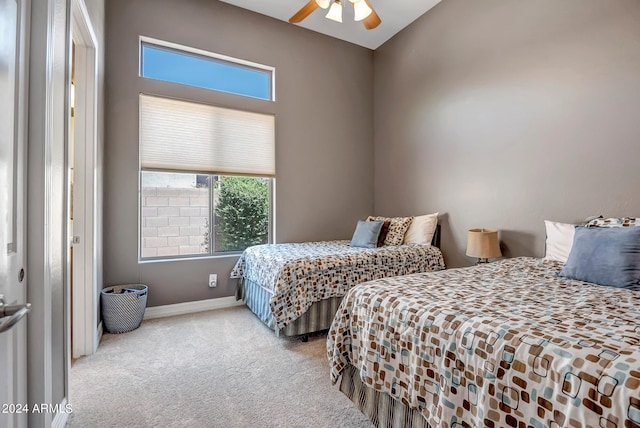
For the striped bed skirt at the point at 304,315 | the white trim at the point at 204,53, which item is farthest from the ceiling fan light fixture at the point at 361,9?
the striped bed skirt at the point at 304,315

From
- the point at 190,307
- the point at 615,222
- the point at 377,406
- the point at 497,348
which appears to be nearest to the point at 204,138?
the point at 190,307

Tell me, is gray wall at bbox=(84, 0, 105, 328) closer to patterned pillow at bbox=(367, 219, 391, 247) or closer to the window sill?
the window sill

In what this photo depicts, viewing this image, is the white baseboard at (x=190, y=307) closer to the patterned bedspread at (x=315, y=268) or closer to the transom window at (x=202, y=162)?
the patterned bedspread at (x=315, y=268)

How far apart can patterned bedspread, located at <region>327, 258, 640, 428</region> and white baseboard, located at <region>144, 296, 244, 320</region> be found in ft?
6.87

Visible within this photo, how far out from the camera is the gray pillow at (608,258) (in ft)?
5.32

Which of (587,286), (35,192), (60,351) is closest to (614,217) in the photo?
(587,286)

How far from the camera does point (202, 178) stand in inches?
137

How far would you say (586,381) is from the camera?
0.80m

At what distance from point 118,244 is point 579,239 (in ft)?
12.2

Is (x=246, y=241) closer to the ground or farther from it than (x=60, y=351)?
farther from it

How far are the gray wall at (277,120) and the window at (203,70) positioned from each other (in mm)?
100

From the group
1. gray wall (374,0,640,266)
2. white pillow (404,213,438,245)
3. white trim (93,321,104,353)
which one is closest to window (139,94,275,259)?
white trim (93,321,104,353)

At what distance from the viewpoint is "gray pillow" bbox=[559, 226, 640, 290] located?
63.9 inches

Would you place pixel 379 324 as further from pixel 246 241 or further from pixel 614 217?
pixel 246 241
